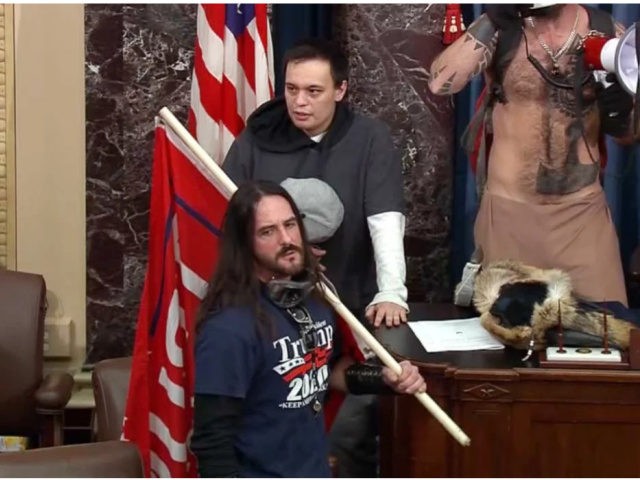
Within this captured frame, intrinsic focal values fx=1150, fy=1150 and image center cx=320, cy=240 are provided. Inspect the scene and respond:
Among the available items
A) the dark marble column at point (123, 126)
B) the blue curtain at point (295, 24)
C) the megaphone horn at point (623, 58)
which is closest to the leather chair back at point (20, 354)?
the dark marble column at point (123, 126)

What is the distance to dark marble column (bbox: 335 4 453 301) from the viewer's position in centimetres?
393

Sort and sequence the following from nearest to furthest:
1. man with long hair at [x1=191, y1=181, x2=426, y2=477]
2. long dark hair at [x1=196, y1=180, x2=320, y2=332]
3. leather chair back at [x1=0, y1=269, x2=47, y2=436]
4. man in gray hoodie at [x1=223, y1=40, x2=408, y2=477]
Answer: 1. man with long hair at [x1=191, y1=181, x2=426, y2=477]
2. long dark hair at [x1=196, y1=180, x2=320, y2=332]
3. man in gray hoodie at [x1=223, y1=40, x2=408, y2=477]
4. leather chair back at [x1=0, y1=269, x2=47, y2=436]

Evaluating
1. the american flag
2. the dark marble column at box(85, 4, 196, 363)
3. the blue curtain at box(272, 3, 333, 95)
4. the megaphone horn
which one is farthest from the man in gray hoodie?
the dark marble column at box(85, 4, 196, 363)

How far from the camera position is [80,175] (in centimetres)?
406

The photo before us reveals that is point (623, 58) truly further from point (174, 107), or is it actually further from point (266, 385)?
point (174, 107)

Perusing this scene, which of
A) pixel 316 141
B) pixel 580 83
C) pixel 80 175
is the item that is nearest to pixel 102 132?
pixel 80 175

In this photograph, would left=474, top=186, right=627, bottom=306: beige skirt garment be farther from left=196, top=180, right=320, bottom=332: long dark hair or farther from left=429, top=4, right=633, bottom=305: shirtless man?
left=196, top=180, right=320, bottom=332: long dark hair

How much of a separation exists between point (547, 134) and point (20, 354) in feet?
5.75

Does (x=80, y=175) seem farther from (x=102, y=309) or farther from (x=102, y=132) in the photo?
(x=102, y=309)

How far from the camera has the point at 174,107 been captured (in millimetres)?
3990

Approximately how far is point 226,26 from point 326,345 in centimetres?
148

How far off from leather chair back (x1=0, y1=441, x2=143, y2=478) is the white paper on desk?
2.88 feet

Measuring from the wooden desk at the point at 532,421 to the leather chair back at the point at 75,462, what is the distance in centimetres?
77

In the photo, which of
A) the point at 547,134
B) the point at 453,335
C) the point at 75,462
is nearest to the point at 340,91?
the point at 547,134
